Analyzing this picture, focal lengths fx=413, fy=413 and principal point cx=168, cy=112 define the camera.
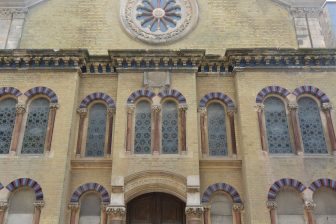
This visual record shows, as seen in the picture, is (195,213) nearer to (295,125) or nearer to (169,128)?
(169,128)

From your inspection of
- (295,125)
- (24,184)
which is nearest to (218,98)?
(295,125)

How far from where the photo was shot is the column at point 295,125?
13.8m

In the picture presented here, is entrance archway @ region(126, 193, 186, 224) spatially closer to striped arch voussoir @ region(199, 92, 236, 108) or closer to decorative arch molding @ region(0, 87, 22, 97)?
striped arch voussoir @ region(199, 92, 236, 108)

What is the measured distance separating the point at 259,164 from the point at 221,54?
15.6 ft

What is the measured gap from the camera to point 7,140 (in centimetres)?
1419

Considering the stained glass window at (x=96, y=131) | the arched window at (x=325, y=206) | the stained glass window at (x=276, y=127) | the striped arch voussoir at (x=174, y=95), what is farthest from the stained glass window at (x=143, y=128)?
the arched window at (x=325, y=206)

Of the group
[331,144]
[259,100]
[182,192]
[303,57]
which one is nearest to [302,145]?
[331,144]

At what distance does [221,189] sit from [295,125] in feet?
11.1

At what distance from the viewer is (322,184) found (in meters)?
13.2

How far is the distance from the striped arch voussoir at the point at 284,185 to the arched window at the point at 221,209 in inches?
56.2

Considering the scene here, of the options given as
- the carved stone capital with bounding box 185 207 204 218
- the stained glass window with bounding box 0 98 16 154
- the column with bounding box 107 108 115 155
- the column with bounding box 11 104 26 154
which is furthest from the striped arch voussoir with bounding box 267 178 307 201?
the stained glass window with bounding box 0 98 16 154

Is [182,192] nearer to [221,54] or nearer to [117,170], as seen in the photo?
[117,170]

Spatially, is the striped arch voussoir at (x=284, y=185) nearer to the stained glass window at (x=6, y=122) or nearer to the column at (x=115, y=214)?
the column at (x=115, y=214)

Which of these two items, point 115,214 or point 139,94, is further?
point 139,94
